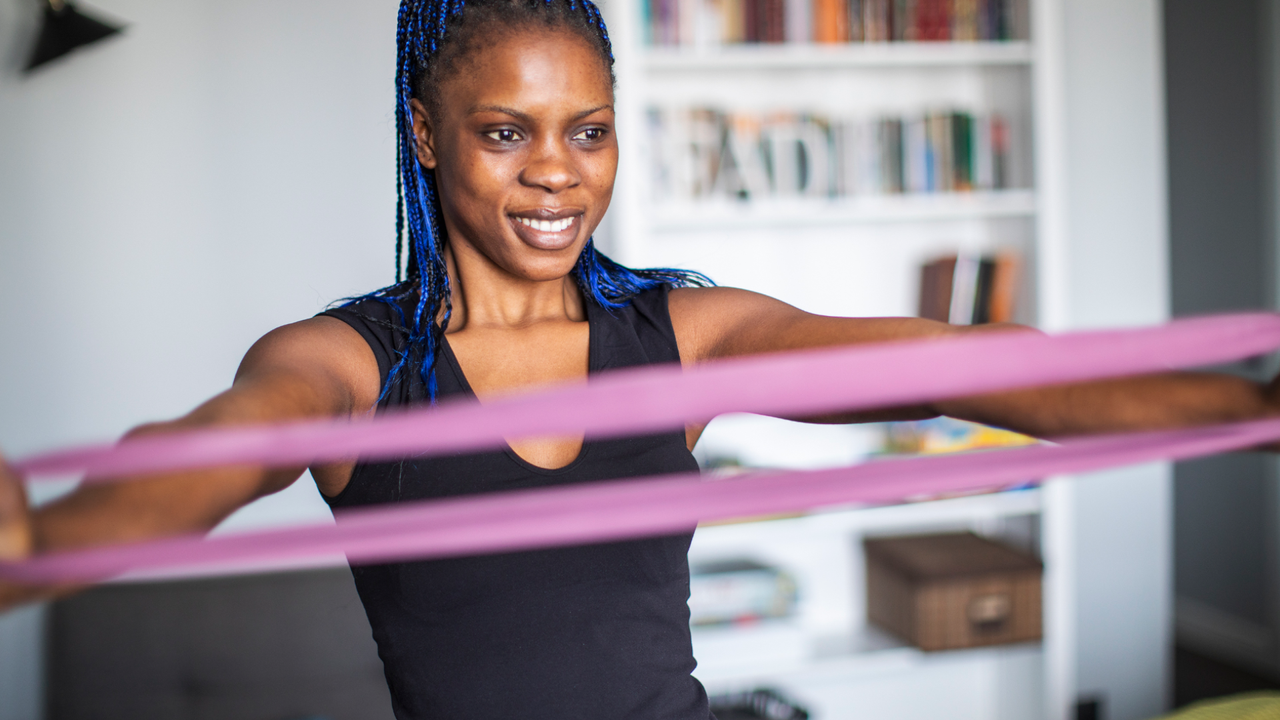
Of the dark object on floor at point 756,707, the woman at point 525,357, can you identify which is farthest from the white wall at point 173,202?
the woman at point 525,357

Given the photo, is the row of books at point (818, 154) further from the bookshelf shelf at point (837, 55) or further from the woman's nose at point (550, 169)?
the woman's nose at point (550, 169)

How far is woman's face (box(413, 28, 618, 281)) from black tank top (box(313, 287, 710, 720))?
17 centimetres

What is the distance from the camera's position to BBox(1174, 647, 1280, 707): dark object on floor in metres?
3.28

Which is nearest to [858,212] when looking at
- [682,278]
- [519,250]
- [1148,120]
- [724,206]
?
[724,206]

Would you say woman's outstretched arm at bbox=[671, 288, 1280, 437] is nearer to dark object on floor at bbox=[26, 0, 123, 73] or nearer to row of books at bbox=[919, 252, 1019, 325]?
row of books at bbox=[919, 252, 1019, 325]

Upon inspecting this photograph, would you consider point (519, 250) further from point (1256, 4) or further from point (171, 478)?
point (1256, 4)

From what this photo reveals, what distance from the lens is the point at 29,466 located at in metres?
0.53

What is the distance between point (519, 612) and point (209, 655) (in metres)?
1.64

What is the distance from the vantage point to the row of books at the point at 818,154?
2.37 meters

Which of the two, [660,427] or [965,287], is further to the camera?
[965,287]

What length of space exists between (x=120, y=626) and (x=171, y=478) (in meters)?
1.90

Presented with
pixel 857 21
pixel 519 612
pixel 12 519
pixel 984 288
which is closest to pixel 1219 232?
pixel 984 288

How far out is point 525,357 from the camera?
→ 1073mm

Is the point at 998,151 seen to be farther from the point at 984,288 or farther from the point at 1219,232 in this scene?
the point at 1219,232
